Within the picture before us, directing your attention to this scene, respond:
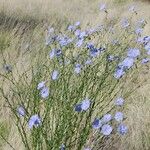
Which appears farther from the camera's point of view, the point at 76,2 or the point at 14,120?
the point at 76,2

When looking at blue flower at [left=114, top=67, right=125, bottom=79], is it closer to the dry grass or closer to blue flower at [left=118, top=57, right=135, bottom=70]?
blue flower at [left=118, top=57, right=135, bottom=70]

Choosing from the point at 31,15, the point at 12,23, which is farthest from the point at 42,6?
the point at 12,23

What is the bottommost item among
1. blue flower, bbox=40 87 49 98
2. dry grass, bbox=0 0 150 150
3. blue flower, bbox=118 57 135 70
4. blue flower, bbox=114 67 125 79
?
dry grass, bbox=0 0 150 150

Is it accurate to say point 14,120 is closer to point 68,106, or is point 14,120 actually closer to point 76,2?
point 68,106

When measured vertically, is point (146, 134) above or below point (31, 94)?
below

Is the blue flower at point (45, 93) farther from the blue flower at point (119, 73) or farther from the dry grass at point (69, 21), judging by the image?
the dry grass at point (69, 21)

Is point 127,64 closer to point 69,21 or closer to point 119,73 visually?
point 119,73

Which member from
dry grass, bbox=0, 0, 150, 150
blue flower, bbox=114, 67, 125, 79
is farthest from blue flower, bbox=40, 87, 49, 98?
dry grass, bbox=0, 0, 150, 150

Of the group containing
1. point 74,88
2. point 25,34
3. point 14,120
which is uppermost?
point 74,88

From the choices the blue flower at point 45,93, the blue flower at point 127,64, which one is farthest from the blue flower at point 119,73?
the blue flower at point 45,93
